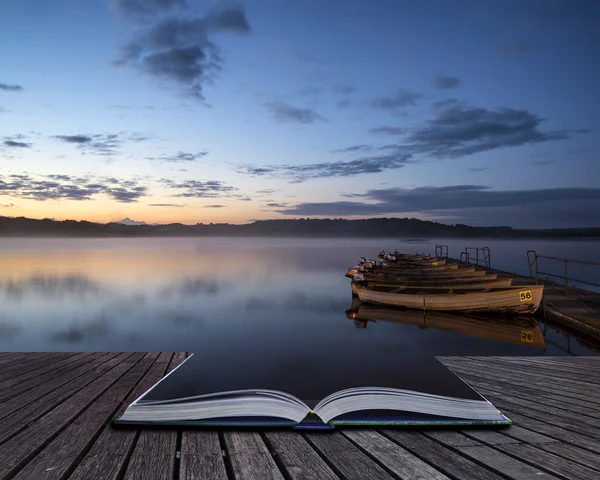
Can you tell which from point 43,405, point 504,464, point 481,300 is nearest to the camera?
point 504,464

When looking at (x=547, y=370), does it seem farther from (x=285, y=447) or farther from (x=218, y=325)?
(x=218, y=325)

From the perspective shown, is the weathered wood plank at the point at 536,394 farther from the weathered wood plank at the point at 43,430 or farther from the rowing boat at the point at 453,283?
the rowing boat at the point at 453,283

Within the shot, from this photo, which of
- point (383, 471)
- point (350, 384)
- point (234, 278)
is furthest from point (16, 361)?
point (234, 278)

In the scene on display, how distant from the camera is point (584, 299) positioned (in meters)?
18.5

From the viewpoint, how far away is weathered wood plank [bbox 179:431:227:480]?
2.70 m

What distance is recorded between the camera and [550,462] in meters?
2.91

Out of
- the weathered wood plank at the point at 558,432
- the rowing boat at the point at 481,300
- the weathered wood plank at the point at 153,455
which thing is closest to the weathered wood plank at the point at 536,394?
the weathered wood plank at the point at 558,432

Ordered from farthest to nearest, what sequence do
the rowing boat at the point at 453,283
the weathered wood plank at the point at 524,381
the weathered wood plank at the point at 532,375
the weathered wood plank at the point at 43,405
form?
the rowing boat at the point at 453,283 → the weathered wood plank at the point at 532,375 → the weathered wood plank at the point at 524,381 → the weathered wood plank at the point at 43,405

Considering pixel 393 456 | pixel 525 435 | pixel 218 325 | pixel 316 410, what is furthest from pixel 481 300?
pixel 393 456

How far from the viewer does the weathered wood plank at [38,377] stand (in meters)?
4.70

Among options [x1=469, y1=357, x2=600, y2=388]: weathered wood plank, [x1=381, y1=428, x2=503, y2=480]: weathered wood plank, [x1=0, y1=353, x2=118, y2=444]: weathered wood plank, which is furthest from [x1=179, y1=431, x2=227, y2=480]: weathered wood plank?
[x1=469, y1=357, x2=600, y2=388]: weathered wood plank

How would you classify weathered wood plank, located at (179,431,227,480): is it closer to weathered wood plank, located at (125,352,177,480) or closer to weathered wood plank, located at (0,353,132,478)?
weathered wood plank, located at (125,352,177,480)

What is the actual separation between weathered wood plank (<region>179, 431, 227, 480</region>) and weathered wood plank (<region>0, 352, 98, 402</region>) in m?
2.78

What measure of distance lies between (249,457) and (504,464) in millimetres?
1925
